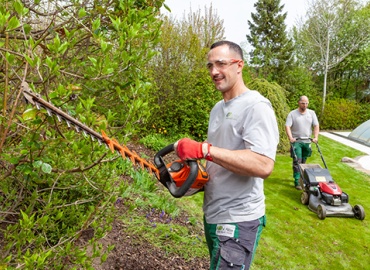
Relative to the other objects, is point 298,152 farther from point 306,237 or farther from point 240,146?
point 240,146

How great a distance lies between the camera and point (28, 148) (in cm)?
153

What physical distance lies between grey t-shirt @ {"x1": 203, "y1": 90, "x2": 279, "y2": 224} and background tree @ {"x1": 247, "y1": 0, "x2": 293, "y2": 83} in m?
23.8

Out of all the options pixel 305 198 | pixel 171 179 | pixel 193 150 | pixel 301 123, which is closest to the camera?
pixel 193 150

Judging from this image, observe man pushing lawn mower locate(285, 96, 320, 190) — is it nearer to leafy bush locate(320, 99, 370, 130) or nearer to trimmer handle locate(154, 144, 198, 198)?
trimmer handle locate(154, 144, 198, 198)

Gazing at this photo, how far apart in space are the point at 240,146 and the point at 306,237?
3422mm

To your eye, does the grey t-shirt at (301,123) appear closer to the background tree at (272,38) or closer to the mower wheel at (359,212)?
the mower wheel at (359,212)

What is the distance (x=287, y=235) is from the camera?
4.82 meters

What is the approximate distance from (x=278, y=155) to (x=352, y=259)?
649 centimetres

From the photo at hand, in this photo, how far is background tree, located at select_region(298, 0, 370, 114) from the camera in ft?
79.9

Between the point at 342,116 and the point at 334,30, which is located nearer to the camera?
the point at 342,116

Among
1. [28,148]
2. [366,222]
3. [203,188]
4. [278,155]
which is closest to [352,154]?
[278,155]

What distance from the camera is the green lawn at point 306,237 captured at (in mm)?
4113

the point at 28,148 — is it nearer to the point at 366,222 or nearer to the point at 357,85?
the point at 366,222

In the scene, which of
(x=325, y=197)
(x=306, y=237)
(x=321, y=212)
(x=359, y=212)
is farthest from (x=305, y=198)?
(x=306, y=237)
